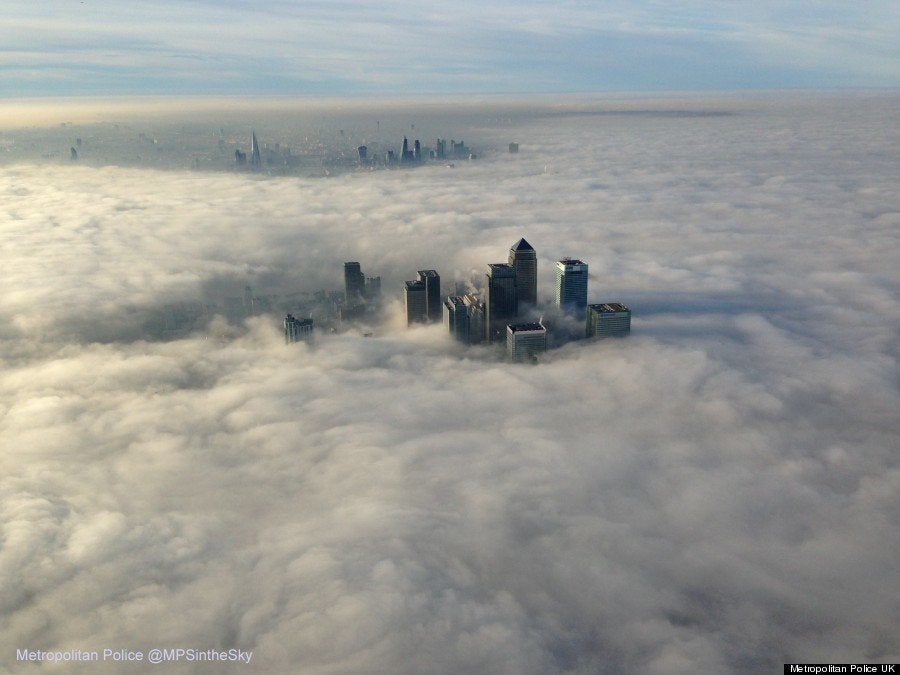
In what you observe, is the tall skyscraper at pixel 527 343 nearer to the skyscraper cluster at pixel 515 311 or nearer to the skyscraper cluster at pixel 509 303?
the skyscraper cluster at pixel 515 311

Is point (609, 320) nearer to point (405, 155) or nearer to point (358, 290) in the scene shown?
point (358, 290)

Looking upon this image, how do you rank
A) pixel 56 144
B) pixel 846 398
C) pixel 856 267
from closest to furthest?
pixel 846 398, pixel 856 267, pixel 56 144

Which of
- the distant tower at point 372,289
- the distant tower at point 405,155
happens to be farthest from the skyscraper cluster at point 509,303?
the distant tower at point 405,155

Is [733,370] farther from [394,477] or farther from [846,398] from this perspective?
[394,477]

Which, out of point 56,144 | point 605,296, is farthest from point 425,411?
point 56,144

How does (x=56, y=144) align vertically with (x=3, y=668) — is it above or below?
above

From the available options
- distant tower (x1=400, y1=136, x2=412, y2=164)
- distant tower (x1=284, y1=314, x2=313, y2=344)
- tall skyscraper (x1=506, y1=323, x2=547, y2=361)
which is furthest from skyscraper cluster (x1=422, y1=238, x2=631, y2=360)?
distant tower (x1=400, y1=136, x2=412, y2=164)
